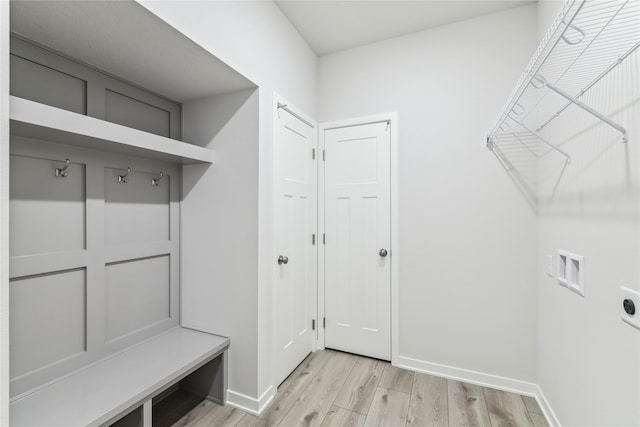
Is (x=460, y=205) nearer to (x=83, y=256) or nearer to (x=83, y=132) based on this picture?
(x=83, y=132)

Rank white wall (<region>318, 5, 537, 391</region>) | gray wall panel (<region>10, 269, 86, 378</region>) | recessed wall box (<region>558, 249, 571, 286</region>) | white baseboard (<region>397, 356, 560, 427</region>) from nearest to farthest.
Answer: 1. gray wall panel (<region>10, 269, 86, 378</region>)
2. recessed wall box (<region>558, 249, 571, 286</region>)
3. white baseboard (<region>397, 356, 560, 427</region>)
4. white wall (<region>318, 5, 537, 391</region>)

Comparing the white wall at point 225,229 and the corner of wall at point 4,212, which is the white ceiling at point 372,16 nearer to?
the white wall at point 225,229

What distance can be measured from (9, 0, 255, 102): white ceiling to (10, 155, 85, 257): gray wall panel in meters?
0.56

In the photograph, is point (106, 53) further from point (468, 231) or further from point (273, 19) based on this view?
point (468, 231)

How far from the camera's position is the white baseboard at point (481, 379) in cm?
190

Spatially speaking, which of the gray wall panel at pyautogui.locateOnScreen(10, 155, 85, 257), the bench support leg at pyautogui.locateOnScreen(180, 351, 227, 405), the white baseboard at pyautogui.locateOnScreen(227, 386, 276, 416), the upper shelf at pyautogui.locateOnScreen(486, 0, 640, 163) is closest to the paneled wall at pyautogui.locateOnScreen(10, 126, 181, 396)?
the gray wall panel at pyautogui.locateOnScreen(10, 155, 85, 257)

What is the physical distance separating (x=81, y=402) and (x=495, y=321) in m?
2.44

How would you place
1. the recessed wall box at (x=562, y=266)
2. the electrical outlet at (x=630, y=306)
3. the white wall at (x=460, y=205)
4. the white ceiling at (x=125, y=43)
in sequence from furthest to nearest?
1. the white wall at (x=460, y=205)
2. the recessed wall box at (x=562, y=266)
3. the white ceiling at (x=125, y=43)
4. the electrical outlet at (x=630, y=306)

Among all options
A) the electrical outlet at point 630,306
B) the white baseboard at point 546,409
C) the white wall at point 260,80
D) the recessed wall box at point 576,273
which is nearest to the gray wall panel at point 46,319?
the white wall at point 260,80

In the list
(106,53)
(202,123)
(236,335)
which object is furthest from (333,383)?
(106,53)

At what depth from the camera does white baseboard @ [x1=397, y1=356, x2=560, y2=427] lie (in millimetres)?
1896

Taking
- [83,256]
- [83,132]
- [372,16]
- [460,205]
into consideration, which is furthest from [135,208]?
[460,205]

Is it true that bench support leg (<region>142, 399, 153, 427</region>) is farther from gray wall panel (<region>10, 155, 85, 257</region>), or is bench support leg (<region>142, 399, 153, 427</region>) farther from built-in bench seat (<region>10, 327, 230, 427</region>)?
gray wall panel (<region>10, 155, 85, 257</region>)

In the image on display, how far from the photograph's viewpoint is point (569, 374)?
1.50 meters
